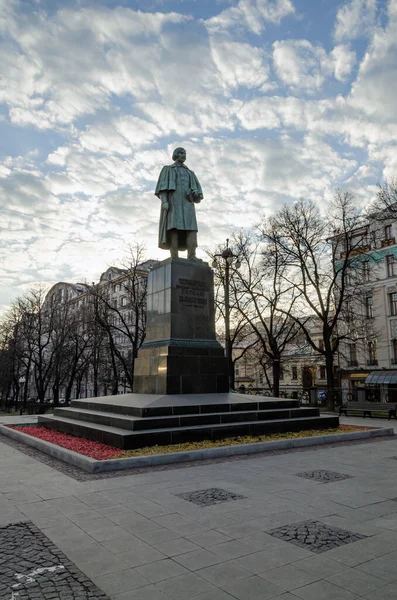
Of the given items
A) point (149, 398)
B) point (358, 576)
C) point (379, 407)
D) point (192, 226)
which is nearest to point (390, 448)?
point (149, 398)

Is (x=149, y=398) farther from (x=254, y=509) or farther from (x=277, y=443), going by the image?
(x=254, y=509)

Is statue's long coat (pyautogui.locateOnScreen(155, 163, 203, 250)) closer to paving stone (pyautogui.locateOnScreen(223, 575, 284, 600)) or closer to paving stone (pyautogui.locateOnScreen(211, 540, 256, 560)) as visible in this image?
paving stone (pyautogui.locateOnScreen(211, 540, 256, 560))

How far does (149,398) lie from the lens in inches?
470

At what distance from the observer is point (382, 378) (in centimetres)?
3997

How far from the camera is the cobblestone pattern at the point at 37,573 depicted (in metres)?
3.35

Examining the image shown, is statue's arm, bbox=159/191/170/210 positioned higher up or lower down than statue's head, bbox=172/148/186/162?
lower down

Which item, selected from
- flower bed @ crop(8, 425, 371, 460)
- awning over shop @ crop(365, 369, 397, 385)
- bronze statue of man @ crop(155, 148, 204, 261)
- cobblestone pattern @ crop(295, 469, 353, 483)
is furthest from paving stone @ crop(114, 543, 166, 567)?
awning over shop @ crop(365, 369, 397, 385)

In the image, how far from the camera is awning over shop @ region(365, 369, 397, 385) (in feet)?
128

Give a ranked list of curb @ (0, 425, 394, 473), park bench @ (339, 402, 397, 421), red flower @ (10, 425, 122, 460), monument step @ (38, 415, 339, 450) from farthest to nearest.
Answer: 1. park bench @ (339, 402, 397, 421)
2. monument step @ (38, 415, 339, 450)
3. red flower @ (10, 425, 122, 460)
4. curb @ (0, 425, 394, 473)

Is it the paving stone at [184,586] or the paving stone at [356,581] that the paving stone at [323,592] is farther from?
the paving stone at [184,586]

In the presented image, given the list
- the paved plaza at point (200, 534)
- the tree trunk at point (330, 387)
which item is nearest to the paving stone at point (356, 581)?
the paved plaza at point (200, 534)

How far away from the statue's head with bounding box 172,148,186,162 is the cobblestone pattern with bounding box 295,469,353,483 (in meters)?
11.9

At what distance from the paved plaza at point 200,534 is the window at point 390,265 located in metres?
39.3

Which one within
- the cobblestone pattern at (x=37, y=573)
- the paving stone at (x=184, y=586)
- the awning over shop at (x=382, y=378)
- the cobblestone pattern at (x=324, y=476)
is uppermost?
the awning over shop at (x=382, y=378)
